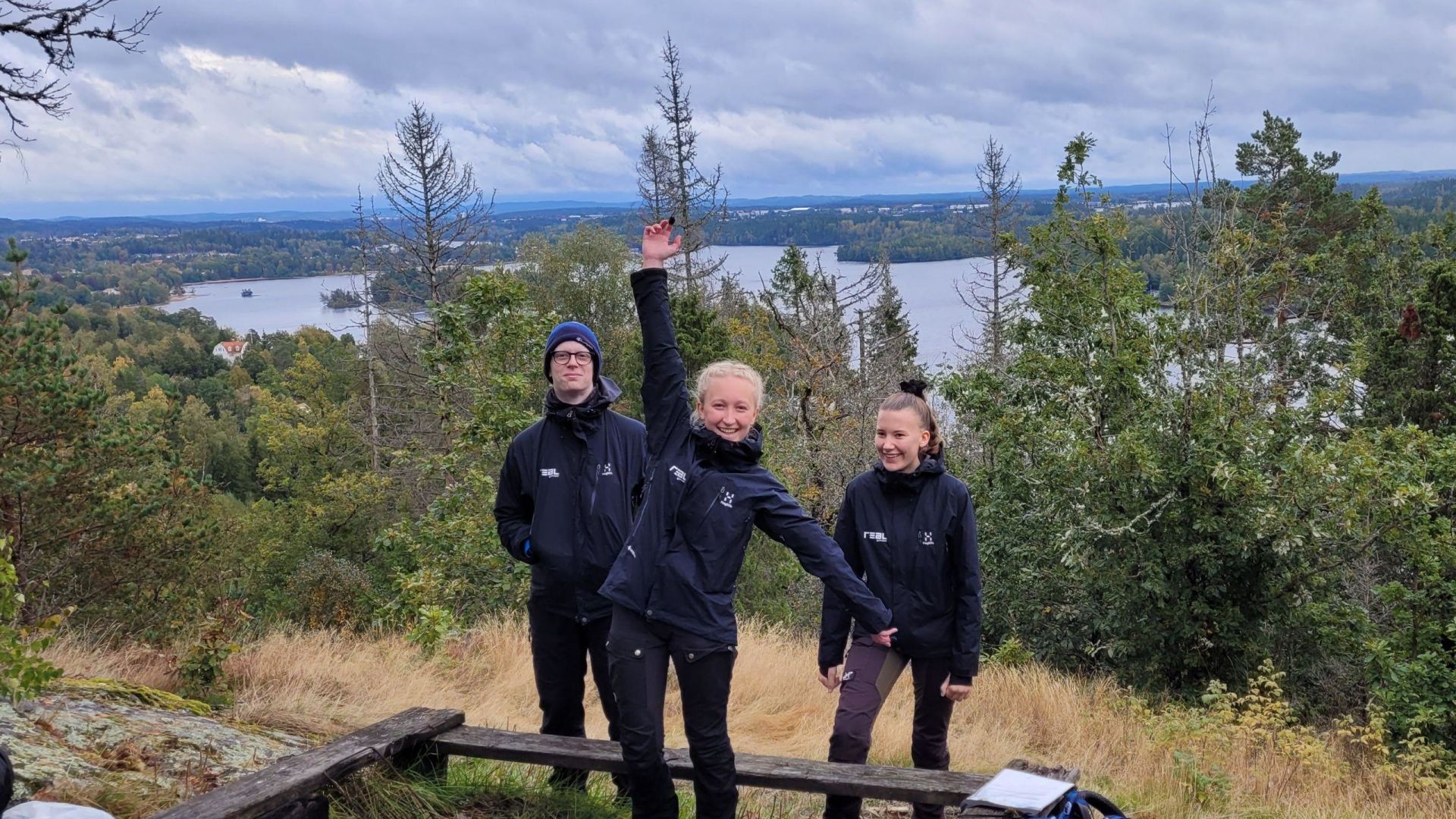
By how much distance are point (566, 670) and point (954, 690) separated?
4.92 feet

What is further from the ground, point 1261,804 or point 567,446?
point 567,446

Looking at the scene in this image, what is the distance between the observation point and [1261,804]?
485 cm

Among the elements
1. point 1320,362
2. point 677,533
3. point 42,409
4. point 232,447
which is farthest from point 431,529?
point 232,447

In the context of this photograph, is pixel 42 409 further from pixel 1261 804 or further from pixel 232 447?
pixel 232 447

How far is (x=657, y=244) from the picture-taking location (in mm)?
3744

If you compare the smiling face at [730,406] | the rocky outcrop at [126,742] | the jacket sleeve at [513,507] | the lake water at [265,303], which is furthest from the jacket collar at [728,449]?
the lake water at [265,303]

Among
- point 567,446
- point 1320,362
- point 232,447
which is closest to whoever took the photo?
point 567,446

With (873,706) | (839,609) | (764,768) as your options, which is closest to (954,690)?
(873,706)

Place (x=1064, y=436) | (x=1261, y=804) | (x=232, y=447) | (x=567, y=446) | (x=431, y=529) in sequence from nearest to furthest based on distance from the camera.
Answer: (x=567, y=446) → (x=1261, y=804) → (x=431, y=529) → (x=1064, y=436) → (x=232, y=447)

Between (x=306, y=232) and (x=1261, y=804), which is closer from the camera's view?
(x=1261, y=804)

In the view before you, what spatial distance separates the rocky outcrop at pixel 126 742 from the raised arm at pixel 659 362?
2.08 meters

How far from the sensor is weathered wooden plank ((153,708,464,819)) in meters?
3.04

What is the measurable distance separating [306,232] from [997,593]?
11965 cm

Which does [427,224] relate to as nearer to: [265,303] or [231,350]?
[231,350]
